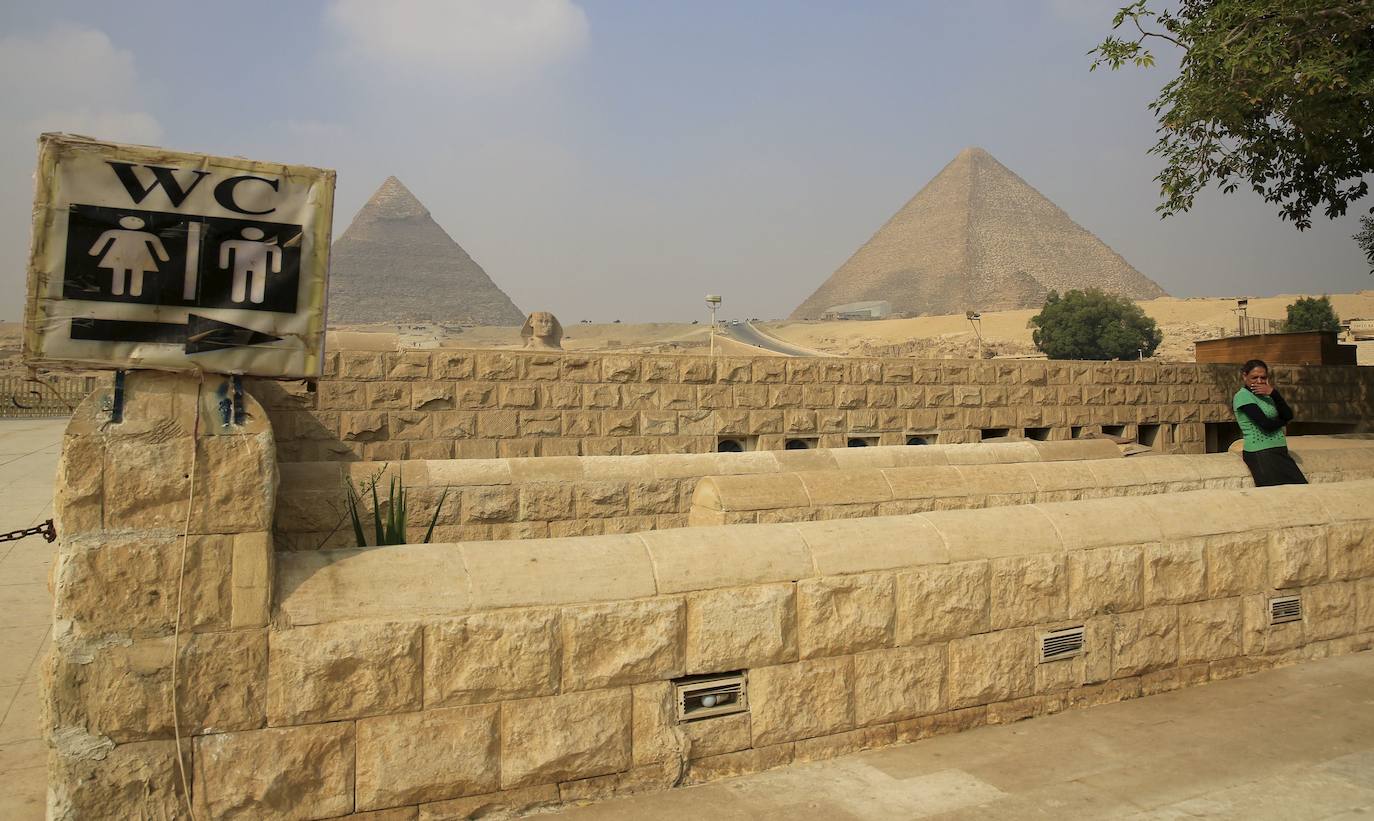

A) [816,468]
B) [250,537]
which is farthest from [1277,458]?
[250,537]

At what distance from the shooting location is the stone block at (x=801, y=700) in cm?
338

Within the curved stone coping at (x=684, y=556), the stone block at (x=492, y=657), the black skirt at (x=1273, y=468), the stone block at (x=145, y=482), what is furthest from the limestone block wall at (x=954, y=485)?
the stone block at (x=145, y=482)

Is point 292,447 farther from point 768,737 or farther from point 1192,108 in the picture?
point 1192,108

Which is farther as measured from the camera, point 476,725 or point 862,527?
point 862,527

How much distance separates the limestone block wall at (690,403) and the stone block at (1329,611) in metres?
5.73

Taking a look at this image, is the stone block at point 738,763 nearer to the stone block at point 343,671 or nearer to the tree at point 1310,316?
the stone block at point 343,671

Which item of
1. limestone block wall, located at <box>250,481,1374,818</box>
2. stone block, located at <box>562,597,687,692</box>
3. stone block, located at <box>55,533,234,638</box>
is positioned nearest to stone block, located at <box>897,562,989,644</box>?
limestone block wall, located at <box>250,481,1374,818</box>

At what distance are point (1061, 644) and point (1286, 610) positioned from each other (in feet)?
4.94

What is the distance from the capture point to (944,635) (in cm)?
373

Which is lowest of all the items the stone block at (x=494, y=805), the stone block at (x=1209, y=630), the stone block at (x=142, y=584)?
the stone block at (x=494, y=805)

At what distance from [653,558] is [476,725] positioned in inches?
31.2

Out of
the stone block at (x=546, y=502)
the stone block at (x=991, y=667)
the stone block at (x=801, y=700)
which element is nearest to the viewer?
the stone block at (x=801, y=700)

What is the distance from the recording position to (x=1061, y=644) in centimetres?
401

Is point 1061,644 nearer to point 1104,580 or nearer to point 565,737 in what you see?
point 1104,580
